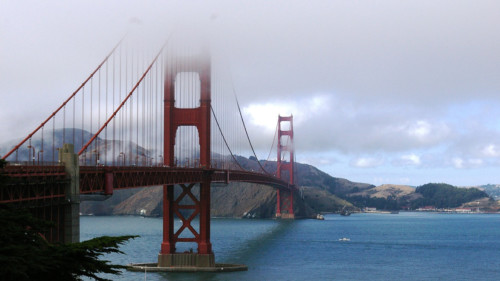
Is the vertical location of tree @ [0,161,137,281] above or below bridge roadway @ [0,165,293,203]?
below

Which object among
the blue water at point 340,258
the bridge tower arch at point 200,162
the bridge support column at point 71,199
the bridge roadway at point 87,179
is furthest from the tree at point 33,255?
the bridge tower arch at point 200,162

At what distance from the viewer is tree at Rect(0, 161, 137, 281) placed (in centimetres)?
1184

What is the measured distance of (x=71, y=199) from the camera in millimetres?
30609

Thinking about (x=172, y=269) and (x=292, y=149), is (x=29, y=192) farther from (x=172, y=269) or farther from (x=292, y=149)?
(x=292, y=149)

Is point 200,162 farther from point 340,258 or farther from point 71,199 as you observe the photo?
point 71,199

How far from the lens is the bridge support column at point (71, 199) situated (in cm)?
3008

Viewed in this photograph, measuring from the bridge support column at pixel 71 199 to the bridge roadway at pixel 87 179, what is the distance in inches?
12.1

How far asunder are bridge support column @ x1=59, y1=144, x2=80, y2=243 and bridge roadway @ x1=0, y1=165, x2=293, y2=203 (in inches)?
12.1

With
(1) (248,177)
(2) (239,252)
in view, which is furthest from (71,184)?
(1) (248,177)

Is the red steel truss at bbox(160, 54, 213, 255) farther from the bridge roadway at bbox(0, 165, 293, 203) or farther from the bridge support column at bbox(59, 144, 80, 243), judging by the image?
the bridge support column at bbox(59, 144, 80, 243)

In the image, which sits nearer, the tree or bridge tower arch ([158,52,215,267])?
the tree

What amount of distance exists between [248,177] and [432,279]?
3216cm

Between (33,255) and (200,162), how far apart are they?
4881cm

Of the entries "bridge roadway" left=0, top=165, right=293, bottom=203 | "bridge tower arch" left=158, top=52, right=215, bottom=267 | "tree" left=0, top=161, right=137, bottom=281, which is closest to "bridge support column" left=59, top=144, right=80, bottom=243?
"bridge roadway" left=0, top=165, right=293, bottom=203
